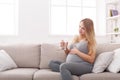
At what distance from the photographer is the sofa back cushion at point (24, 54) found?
3.59 meters

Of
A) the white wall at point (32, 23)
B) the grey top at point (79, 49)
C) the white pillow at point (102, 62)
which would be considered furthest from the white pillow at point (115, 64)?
the white wall at point (32, 23)

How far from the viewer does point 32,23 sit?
4.86m

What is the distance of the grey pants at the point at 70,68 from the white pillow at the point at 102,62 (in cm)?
8

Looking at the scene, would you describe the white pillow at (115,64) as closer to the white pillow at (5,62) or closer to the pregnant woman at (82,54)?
the pregnant woman at (82,54)

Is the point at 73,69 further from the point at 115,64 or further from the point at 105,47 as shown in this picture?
the point at 105,47

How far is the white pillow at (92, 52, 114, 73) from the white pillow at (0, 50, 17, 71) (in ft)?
3.76

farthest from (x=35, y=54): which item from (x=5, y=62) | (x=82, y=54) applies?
(x=82, y=54)

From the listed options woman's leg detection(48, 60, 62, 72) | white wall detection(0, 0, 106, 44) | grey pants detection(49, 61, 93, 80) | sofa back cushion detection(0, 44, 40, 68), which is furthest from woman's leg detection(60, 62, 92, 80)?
white wall detection(0, 0, 106, 44)

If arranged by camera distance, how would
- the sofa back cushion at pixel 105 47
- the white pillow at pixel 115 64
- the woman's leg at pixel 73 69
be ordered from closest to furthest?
1. the woman's leg at pixel 73 69
2. the white pillow at pixel 115 64
3. the sofa back cushion at pixel 105 47

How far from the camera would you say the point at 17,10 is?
4.89 metres

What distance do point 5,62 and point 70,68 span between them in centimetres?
93

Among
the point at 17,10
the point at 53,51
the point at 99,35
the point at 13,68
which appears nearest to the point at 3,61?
the point at 13,68

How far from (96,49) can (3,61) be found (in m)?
1.32

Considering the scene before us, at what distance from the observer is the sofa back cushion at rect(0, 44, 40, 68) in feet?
11.8
